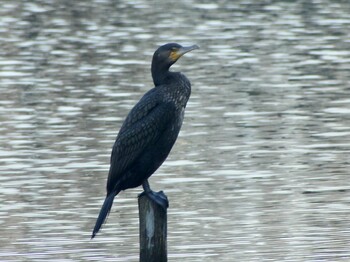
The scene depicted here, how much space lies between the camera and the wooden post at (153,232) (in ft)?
29.3

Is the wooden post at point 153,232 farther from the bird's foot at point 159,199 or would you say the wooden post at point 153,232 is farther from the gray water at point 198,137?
the gray water at point 198,137

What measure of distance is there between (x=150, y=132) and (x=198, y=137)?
794 cm

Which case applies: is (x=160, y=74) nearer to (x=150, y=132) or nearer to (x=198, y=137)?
(x=150, y=132)

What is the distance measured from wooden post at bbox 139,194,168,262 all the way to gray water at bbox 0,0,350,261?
235 centimetres

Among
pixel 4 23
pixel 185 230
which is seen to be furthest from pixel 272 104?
pixel 4 23

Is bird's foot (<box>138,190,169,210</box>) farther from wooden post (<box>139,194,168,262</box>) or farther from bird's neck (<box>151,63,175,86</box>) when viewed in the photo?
bird's neck (<box>151,63,175,86</box>)

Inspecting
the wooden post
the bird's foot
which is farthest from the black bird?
the wooden post

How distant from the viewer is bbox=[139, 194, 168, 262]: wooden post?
29.3 ft

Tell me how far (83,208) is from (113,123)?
504 centimetres

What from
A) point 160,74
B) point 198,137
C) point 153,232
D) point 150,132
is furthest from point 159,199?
point 198,137

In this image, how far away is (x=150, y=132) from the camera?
9578 millimetres

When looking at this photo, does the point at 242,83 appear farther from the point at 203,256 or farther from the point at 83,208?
the point at 203,256

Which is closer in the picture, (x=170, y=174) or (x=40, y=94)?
(x=170, y=174)

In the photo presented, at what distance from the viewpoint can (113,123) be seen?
18594mm
